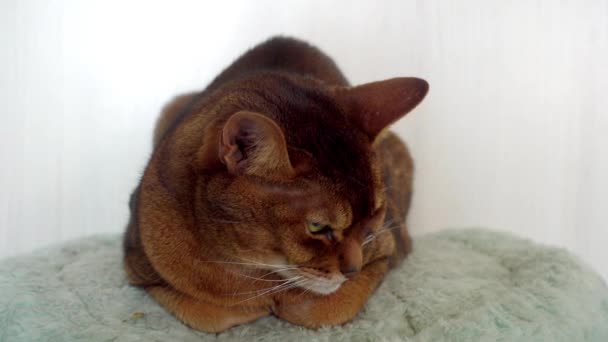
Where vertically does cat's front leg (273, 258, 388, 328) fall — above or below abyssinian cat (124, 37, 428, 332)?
below

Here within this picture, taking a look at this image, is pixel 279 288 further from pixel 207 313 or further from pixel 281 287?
pixel 207 313

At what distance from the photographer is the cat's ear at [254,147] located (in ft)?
3.11

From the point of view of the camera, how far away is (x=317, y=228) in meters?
1.07

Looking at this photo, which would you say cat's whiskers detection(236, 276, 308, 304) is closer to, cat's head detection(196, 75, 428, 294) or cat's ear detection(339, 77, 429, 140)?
cat's head detection(196, 75, 428, 294)

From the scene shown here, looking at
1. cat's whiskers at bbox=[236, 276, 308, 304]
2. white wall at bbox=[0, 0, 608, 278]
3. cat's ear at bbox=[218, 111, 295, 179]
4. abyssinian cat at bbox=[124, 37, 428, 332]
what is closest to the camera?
cat's ear at bbox=[218, 111, 295, 179]

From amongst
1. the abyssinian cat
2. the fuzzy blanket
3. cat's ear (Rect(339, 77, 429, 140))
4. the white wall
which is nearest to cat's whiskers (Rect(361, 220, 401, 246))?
the abyssinian cat

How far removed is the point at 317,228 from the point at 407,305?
38cm

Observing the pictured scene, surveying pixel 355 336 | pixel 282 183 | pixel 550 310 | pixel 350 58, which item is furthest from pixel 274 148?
pixel 350 58

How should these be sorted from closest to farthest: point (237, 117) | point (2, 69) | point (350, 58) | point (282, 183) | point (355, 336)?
point (237, 117)
point (282, 183)
point (355, 336)
point (2, 69)
point (350, 58)

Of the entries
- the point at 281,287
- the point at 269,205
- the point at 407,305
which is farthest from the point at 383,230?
the point at 269,205

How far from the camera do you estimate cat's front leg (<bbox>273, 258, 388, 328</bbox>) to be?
4.11 feet

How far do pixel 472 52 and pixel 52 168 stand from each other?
1.59m

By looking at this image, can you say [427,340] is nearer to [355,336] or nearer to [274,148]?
[355,336]

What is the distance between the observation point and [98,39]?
2020mm
